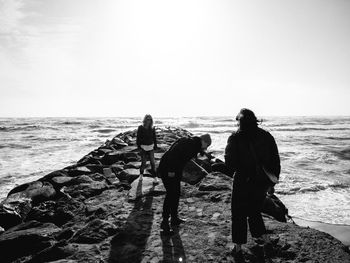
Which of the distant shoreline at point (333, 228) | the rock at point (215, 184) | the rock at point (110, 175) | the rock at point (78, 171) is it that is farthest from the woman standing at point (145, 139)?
the distant shoreline at point (333, 228)

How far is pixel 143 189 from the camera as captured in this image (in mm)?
5566

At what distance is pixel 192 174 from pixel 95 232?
3479 millimetres

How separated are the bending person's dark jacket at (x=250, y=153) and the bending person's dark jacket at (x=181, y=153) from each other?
3.24ft

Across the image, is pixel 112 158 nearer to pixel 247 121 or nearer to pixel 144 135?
pixel 144 135

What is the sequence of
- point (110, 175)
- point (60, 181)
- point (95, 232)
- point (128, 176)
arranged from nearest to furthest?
1. point (95, 232)
2. point (60, 181)
3. point (128, 176)
4. point (110, 175)

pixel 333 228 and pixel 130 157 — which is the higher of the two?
pixel 130 157

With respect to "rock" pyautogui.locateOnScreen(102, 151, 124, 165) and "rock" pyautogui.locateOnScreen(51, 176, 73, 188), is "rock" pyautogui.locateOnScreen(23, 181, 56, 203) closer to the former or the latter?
"rock" pyautogui.locateOnScreen(51, 176, 73, 188)

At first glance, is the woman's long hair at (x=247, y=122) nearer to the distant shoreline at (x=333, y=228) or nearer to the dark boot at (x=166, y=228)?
the dark boot at (x=166, y=228)

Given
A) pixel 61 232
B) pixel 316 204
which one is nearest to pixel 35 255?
pixel 61 232

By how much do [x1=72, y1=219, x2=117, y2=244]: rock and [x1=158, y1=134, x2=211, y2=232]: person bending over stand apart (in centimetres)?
74

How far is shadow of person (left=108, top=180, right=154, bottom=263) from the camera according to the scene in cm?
302

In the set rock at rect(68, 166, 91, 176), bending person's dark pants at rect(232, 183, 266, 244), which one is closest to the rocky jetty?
bending person's dark pants at rect(232, 183, 266, 244)

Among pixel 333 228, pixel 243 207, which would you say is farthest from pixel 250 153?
pixel 333 228

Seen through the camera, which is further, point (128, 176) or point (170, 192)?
point (128, 176)
